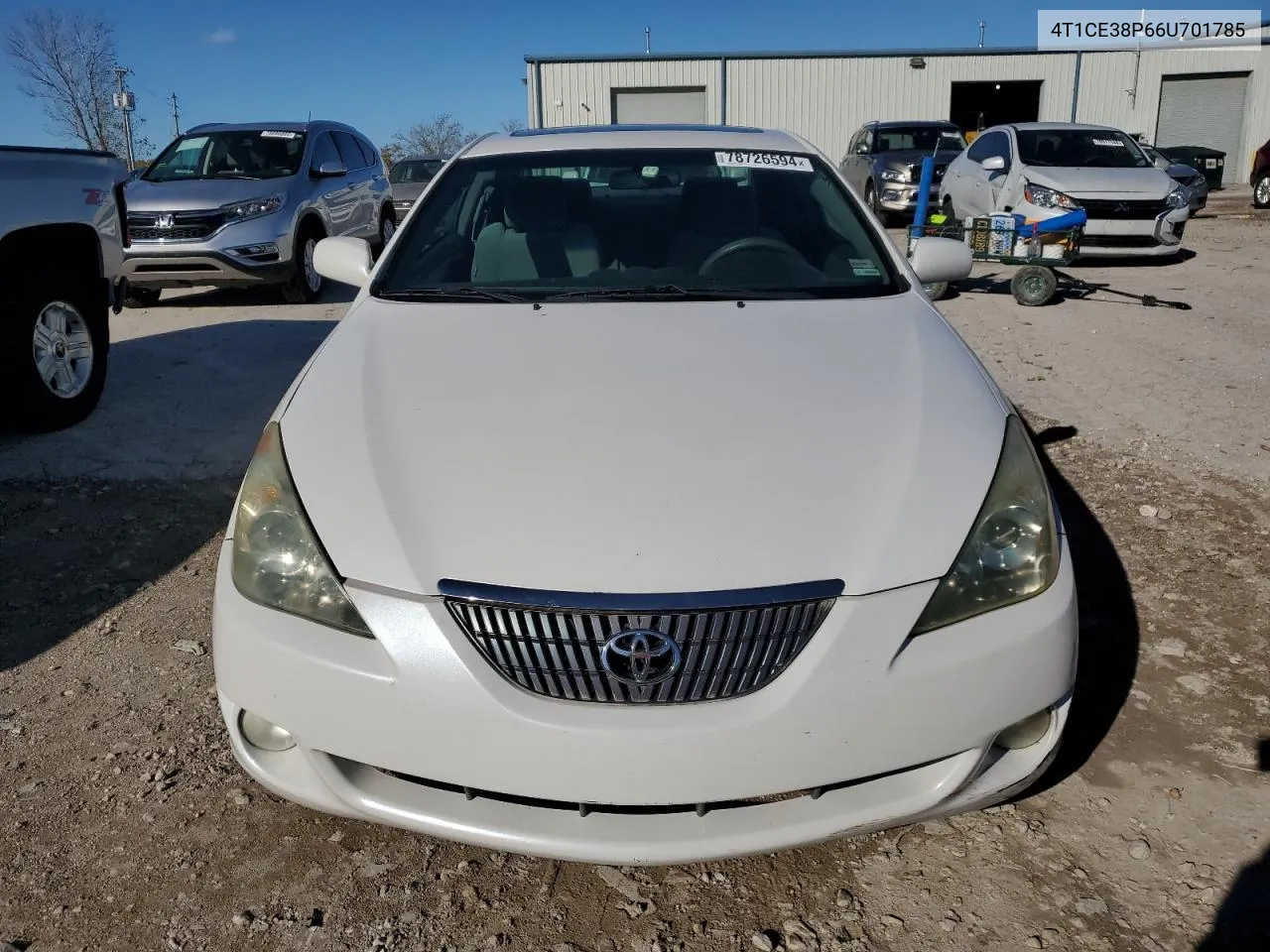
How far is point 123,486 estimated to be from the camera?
4695 millimetres

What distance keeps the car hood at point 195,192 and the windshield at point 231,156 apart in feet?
1.30

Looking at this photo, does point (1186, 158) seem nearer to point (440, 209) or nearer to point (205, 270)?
point (205, 270)

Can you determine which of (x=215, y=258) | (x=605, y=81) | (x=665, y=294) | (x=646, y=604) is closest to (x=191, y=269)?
(x=215, y=258)

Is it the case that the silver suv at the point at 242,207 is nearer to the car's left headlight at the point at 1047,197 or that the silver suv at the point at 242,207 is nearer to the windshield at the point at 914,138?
the car's left headlight at the point at 1047,197

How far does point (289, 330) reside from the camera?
323 inches

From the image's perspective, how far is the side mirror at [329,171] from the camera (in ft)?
32.2

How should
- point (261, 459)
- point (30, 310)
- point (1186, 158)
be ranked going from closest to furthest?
1. point (261, 459)
2. point (30, 310)
3. point (1186, 158)

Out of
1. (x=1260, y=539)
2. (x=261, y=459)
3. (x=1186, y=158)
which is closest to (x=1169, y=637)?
(x=1260, y=539)

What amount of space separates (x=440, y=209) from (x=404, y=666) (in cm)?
210

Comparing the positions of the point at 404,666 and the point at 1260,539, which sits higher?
the point at 404,666

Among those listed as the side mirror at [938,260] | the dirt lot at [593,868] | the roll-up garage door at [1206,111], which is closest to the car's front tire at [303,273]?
the dirt lot at [593,868]

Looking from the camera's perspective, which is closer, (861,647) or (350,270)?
(861,647)

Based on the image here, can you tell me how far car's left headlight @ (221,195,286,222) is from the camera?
28.9ft

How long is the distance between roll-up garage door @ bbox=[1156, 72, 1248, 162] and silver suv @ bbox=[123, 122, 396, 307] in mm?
26392
